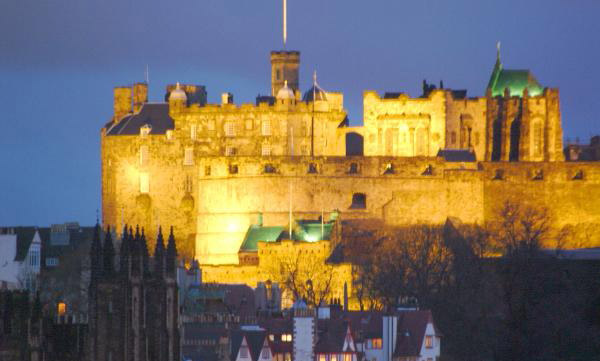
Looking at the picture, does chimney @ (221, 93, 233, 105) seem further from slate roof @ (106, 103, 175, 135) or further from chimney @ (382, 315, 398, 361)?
chimney @ (382, 315, 398, 361)

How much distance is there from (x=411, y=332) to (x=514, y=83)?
45.3m

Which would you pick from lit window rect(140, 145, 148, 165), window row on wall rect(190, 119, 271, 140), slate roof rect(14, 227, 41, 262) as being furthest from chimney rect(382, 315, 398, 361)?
lit window rect(140, 145, 148, 165)

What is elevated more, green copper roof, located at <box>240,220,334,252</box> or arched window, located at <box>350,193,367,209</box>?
arched window, located at <box>350,193,367,209</box>

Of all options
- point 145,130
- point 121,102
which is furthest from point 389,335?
point 121,102

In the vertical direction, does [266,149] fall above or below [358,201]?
above

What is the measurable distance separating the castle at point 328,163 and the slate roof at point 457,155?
0.15 meters

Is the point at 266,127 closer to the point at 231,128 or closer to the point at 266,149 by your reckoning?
the point at 266,149

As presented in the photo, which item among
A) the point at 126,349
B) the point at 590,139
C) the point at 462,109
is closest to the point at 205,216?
the point at 462,109

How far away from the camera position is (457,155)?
492 feet

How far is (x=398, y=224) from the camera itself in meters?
145

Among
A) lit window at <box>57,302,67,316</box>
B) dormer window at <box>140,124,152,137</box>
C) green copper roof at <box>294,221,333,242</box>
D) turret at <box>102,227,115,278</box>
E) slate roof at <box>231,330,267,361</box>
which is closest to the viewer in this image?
turret at <box>102,227,115,278</box>

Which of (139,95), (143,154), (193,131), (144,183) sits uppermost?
(139,95)

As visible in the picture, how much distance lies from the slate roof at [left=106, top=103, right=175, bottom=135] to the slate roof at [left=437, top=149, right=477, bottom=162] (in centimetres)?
1524

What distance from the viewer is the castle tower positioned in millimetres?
155625
